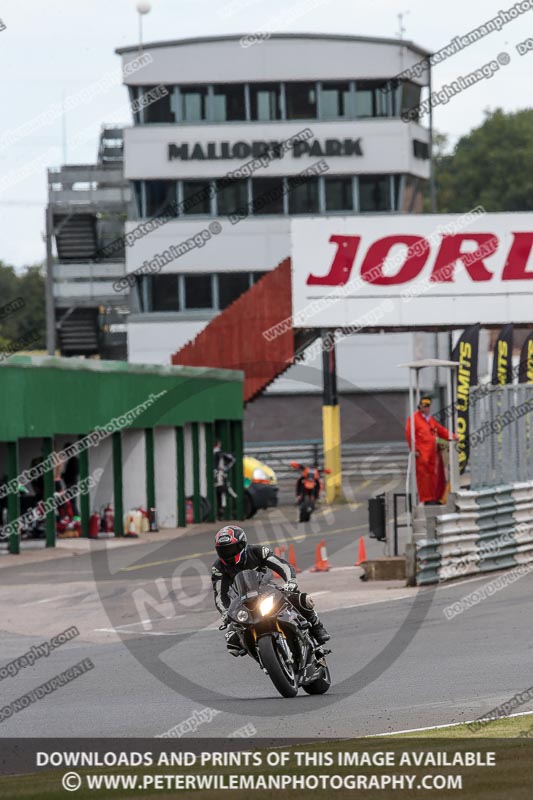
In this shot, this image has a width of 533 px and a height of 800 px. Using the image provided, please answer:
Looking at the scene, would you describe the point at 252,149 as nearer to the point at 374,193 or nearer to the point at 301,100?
the point at 301,100

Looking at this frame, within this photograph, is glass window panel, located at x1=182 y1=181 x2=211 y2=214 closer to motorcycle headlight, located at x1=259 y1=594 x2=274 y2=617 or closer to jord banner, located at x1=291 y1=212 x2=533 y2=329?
jord banner, located at x1=291 y1=212 x2=533 y2=329

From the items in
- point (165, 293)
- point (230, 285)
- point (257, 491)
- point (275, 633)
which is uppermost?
point (230, 285)

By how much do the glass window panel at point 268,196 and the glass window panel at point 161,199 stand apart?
329 cm

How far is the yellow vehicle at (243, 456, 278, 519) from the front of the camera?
39.4 metres

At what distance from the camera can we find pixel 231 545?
1245 cm

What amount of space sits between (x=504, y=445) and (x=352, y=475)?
31.0 m

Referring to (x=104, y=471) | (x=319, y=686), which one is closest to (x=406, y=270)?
(x=104, y=471)

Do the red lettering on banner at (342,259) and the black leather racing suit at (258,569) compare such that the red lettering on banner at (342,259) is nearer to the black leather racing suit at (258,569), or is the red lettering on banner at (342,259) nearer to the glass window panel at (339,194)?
the glass window panel at (339,194)

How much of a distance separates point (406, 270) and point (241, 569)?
3019 centimetres

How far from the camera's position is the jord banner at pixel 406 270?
42.2 m

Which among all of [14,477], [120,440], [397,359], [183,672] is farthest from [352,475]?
[183,672]

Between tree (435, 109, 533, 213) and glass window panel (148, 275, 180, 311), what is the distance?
5896 cm

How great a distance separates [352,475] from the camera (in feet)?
183

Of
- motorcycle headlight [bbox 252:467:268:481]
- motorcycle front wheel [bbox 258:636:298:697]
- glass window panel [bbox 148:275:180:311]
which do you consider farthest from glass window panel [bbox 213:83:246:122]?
motorcycle front wheel [bbox 258:636:298:697]
